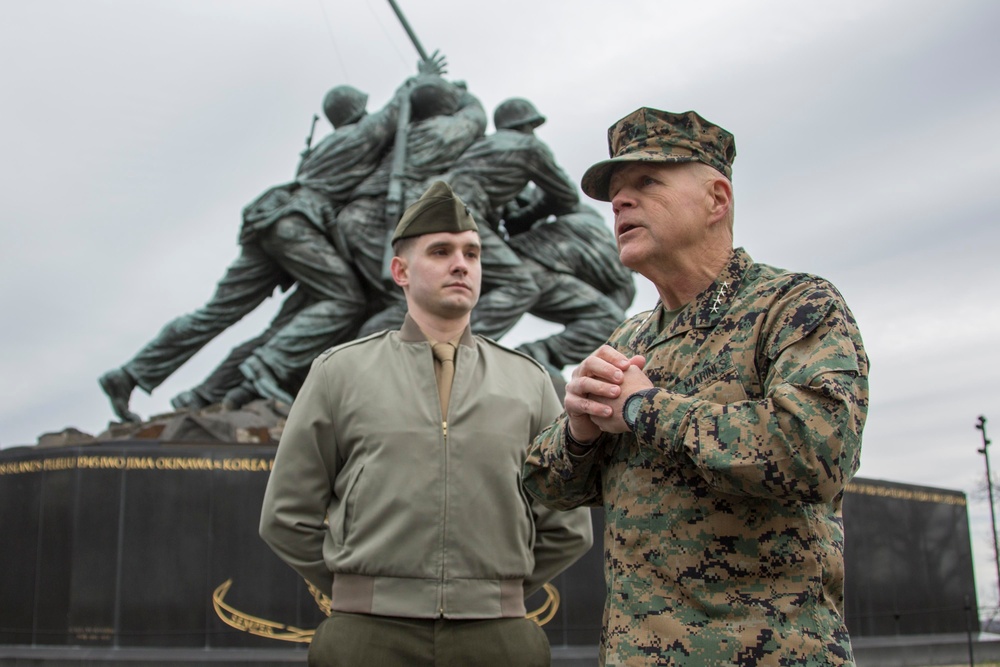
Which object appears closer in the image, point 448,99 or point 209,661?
point 209,661

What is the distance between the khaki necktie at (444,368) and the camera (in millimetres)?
2795

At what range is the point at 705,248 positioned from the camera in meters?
2.04

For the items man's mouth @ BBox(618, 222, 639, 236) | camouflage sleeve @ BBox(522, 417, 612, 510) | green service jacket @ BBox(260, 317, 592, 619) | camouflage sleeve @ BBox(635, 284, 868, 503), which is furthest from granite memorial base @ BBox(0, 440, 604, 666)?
camouflage sleeve @ BBox(635, 284, 868, 503)

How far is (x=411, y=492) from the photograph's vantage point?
8.48ft

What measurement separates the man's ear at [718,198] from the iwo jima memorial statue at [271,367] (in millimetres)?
5229

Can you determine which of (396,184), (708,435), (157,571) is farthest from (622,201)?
(396,184)

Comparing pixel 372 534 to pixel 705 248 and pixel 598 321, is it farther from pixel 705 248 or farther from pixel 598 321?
pixel 598 321

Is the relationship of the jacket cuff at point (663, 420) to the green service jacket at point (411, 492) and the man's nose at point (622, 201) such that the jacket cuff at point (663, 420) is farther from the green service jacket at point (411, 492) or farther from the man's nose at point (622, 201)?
the green service jacket at point (411, 492)

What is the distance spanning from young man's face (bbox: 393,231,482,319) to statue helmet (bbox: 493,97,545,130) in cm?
762

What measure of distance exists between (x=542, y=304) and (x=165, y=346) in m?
3.74

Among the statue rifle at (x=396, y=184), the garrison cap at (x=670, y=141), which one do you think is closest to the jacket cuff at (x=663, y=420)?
→ the garrison cap at (x=670, y=141)

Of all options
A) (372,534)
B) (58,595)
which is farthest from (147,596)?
(372,534)

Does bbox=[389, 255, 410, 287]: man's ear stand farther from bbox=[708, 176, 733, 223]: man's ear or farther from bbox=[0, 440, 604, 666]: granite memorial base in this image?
bbox=[0, 440, 604, 666]: granite memorial base

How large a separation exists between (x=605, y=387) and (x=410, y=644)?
39.2 inches
